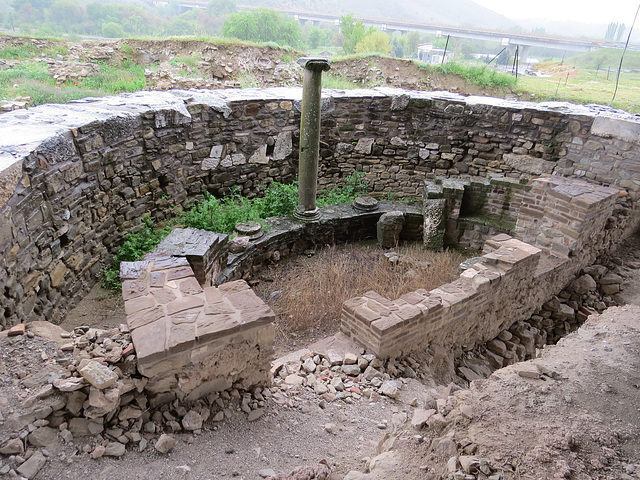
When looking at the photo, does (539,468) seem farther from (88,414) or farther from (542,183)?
(542,183)

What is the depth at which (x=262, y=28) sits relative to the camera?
26.5 metres

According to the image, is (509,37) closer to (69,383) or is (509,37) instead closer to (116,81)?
(116,81)

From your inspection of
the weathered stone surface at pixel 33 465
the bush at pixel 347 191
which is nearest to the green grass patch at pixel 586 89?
the bush at pixel 347 191

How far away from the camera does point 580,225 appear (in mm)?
5250

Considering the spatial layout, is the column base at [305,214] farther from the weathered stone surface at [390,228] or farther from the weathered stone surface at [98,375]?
the weathered stone surface at [98,375]

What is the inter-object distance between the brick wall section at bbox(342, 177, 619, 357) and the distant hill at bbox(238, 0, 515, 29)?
193 ft

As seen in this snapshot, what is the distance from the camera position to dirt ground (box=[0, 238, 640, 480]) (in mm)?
2016

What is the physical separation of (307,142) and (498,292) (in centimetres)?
350

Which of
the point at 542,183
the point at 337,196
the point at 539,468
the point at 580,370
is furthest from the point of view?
the point at 337,196

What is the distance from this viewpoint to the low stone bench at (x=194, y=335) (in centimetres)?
233

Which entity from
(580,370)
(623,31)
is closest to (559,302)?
(580,370)

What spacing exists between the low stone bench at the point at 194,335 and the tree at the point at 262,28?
1012 inches

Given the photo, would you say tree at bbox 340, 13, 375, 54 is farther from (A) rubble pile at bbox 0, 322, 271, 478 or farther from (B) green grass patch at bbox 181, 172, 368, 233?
(A) rubble pile at bbox 0, 322, 271, 478

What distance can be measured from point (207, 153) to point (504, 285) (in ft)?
15.6
